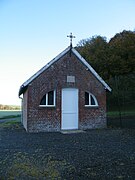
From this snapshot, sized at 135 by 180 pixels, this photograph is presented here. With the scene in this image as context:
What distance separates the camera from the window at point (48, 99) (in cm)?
1658

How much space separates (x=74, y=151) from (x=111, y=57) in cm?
2228

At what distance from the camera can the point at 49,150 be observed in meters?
9.60

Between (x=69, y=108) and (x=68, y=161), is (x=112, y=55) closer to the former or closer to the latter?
(x=69, y=108)

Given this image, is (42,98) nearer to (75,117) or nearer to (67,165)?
(75,117)

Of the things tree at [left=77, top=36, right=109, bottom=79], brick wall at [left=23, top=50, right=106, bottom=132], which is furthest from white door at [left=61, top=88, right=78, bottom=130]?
tree at [left=77, top=36, right=109, bottom=79]

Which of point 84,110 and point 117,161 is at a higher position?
point 84,110

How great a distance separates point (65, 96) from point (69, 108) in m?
0.85

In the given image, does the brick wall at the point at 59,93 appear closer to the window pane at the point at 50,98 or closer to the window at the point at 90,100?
the window at the point at 90,100

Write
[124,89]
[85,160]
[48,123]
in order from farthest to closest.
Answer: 1. [124,89]
2. [48,123]
3. [85,160]

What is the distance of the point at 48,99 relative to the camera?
16719 millimetres

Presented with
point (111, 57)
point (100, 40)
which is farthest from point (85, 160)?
point (100, 40)

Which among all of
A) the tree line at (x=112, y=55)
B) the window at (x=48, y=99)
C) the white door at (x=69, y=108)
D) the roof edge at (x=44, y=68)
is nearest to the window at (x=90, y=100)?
the white door at (x=69, y=108)

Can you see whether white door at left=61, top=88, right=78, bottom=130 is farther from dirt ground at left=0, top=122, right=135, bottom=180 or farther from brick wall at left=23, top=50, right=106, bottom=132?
dirt ground at left=0, top=122, right=135, bottom=180

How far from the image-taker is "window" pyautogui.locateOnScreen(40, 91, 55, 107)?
1658 centimetres
